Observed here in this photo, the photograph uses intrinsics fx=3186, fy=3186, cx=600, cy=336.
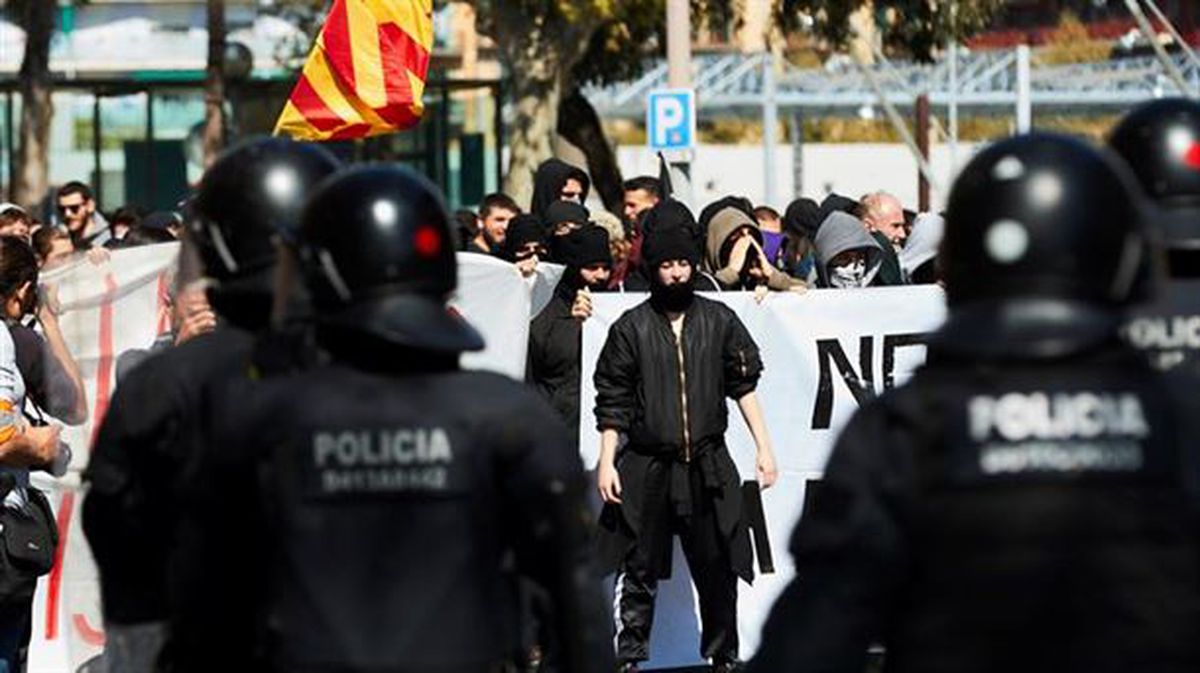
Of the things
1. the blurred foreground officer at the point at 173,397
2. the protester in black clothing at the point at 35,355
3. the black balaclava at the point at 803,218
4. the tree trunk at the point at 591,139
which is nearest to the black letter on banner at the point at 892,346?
the black balaclava at the point at 803,218

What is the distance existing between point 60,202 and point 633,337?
7064mm

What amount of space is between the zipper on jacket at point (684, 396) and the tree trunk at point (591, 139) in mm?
18763

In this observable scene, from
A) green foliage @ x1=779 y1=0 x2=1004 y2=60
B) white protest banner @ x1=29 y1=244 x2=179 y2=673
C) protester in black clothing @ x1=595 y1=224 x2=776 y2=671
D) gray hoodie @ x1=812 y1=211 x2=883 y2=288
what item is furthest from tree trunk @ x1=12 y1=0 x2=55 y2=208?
white protest banner @ x1=29 y1=244 x2=179 y2=673

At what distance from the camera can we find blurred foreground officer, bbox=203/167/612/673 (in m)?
5.18

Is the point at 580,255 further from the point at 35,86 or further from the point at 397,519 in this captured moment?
the point at 35,86

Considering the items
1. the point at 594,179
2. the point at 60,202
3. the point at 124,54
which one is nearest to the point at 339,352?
the point at 60,202

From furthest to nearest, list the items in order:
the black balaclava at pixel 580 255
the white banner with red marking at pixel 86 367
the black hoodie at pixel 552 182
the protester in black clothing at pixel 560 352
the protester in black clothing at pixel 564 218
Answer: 1. the black hoodie at pixel 552 182
2. the protester in black clothing at pixel 564 218
3. the black balaclava at pixel 580 255
4. the protester in black clothing at pixel 560 352
5. the white banner with red marking at pixel 86 367

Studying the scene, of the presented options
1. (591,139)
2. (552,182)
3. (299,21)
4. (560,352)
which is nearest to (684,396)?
(560,352)

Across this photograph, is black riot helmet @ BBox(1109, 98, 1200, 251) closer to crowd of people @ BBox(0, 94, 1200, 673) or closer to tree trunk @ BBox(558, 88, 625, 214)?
crowd of people @ BBox(0, 94, 1200, 673)

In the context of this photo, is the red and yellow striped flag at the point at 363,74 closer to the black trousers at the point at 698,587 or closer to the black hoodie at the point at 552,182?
the black hoodie at the point at 552,182

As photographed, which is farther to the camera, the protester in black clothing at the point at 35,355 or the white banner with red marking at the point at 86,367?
the white banner with red marking at the point at 86,367

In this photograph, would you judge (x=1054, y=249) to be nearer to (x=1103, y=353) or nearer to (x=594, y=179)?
(x=1103, y=353)

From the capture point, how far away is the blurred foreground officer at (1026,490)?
466 centimetres

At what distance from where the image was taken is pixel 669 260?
40.8ft
